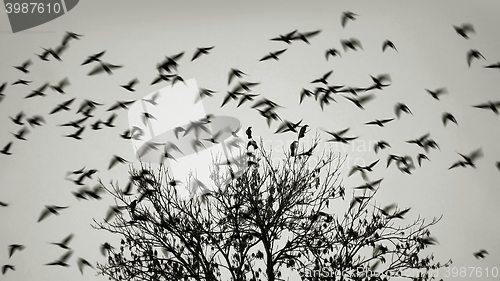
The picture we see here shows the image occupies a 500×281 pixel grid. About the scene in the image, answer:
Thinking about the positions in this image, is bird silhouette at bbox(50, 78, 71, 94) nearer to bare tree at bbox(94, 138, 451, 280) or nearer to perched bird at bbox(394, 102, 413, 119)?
bare tree at bbox(94, 138, 451, 280)

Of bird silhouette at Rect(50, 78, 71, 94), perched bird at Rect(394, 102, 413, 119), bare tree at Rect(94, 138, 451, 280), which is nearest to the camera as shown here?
bare tree at Rect(94, 138, 451, 280)

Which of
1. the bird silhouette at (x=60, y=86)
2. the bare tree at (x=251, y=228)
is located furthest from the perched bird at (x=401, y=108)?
the bird silhouette at (x=60, y=86)

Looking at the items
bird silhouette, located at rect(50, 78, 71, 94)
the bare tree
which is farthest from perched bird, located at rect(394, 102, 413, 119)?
bird silhouette, located at rect(50, 78, 71, 94)

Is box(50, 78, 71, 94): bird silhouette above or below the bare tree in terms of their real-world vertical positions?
above

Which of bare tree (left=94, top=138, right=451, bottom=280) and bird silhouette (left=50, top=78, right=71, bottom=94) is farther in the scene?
→ bird silhouette (left=50, top=78, right=71, bottom=94)

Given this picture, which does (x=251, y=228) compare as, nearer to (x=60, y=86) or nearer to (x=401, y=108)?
(x=401, y=108)

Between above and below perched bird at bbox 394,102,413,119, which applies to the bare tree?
below

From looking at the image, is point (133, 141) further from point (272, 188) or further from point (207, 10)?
point (272, 188)

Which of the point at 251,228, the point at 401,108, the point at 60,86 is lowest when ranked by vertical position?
the point at 251,228

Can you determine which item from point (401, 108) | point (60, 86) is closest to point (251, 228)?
point (401, 108)

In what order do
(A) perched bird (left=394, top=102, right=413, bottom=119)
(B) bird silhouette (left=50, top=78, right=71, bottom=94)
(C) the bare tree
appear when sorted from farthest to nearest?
(B) bird silhouette (left=50, top=78, right=71, bottom=94) → (A) perched bird (left=394, top=102, right=413, bottom=119) → (C) the bare tree

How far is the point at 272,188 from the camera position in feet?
24.3

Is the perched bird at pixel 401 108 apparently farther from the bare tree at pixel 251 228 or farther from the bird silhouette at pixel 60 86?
the bird silhouette at pixel 60 86

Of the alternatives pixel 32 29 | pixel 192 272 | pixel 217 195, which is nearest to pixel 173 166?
pixel 217 195
